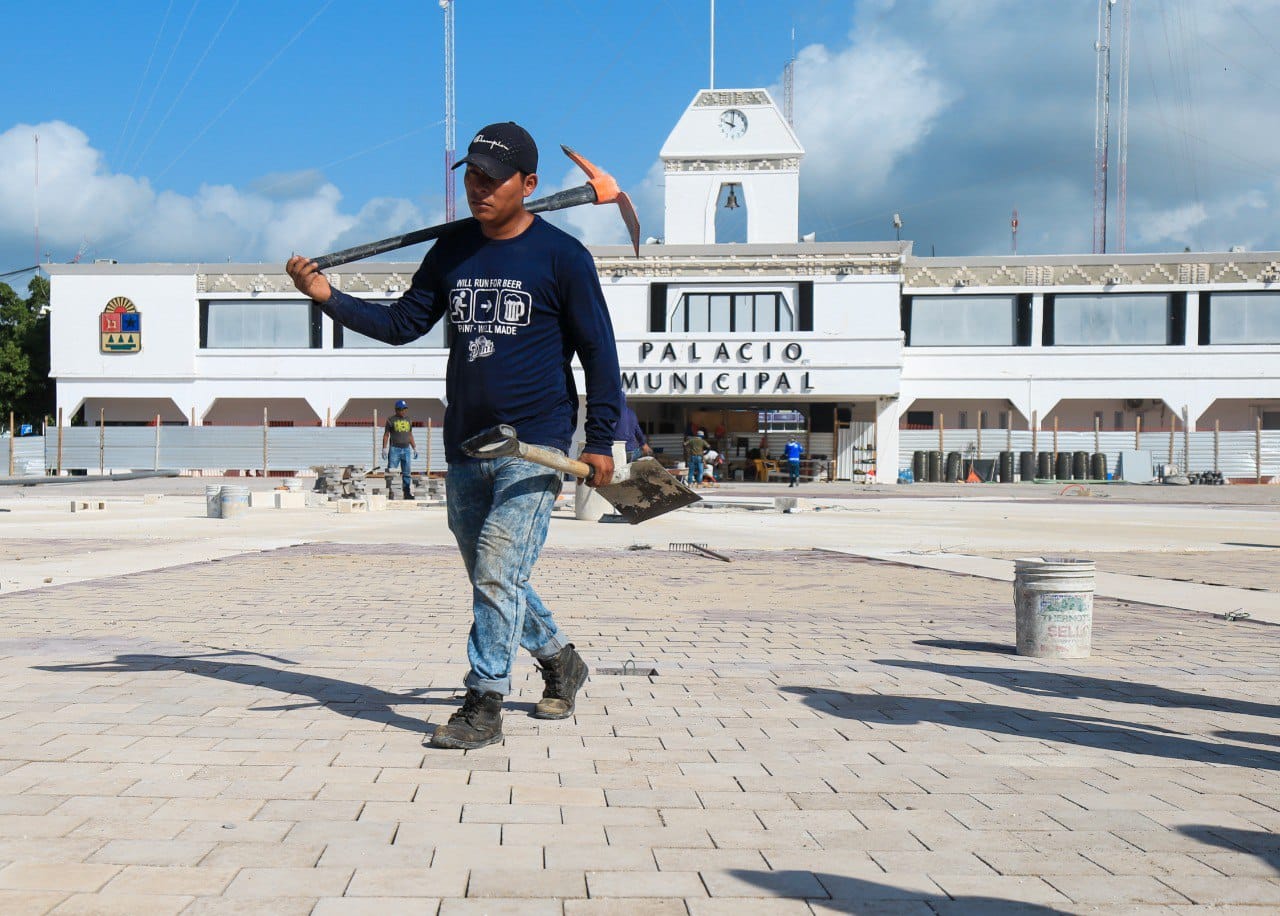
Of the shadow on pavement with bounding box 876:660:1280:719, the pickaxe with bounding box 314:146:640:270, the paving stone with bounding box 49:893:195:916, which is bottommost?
the shadow on pavement with bounding box 876:660:1280:719

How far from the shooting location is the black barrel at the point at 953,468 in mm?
40250

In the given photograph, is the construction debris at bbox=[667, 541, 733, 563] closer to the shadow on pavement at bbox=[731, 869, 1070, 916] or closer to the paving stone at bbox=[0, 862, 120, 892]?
the shadow on pavement at bbox=[731, 869, 1070, 916]

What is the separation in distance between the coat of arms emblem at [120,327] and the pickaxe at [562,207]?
4304 centimetres

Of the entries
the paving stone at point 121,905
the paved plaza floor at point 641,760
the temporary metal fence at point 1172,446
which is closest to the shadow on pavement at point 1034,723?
the paved plaza floor at point 641,760

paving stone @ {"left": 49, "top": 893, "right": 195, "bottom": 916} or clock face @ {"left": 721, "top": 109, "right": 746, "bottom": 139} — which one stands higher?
clock face @ {"left": 721, "top": 109, "right": 746, "bottom": 139}

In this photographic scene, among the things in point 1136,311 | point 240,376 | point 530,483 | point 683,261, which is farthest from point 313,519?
point 1136,311

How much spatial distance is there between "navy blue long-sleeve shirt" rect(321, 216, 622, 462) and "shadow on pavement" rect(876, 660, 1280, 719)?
2.33 m

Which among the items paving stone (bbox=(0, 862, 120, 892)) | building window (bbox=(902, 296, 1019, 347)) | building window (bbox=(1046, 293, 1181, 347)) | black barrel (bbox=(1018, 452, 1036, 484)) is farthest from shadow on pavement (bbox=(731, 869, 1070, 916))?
building window (bbox=(1046, 293, 1181, 347))

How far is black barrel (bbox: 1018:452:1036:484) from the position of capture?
3992 centimetres

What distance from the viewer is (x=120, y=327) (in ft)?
147

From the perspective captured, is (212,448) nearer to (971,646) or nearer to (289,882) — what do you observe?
(971,646)

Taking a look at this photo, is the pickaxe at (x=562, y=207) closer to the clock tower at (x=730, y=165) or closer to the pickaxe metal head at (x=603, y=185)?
the pickaxe metal head at (x=603, y=185)

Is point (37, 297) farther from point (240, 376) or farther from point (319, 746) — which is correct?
point (319, 746)

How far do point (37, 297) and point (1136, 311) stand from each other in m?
51.6
